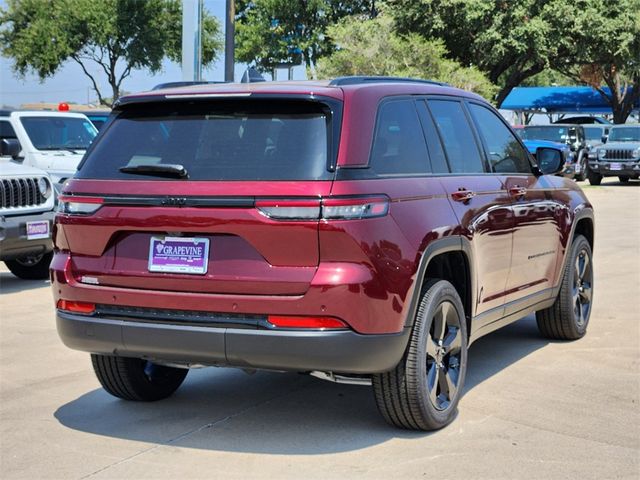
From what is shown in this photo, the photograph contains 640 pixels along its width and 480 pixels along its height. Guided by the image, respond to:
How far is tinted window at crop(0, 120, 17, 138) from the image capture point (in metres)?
13.3

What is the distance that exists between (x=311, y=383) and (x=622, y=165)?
2508 cm

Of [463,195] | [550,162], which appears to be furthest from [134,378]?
[550,162]

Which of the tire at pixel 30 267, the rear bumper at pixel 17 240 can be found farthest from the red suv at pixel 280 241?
the tire at pixel 30 267

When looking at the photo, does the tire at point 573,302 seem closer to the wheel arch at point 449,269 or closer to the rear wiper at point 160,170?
the wheel arch at point 449,269

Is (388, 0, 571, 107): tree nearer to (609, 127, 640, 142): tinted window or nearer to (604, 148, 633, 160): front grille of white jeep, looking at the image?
(609, 127, 640, 142): tinted window

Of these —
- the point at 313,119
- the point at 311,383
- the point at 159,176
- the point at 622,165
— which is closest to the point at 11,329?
the point at 311,383

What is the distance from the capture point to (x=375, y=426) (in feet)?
17.5

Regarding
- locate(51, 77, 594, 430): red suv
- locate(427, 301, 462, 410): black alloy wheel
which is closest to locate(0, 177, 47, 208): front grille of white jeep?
locate(51, 77, 594, 430): red suv

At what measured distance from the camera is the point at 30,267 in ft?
37.1

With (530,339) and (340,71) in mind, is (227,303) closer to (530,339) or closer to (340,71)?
(530,339)

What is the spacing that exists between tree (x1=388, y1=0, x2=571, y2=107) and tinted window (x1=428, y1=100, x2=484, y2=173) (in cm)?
3388

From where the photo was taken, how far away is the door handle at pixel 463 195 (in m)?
5.51

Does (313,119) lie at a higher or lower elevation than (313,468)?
higher

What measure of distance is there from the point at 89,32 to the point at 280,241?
1599 inches
